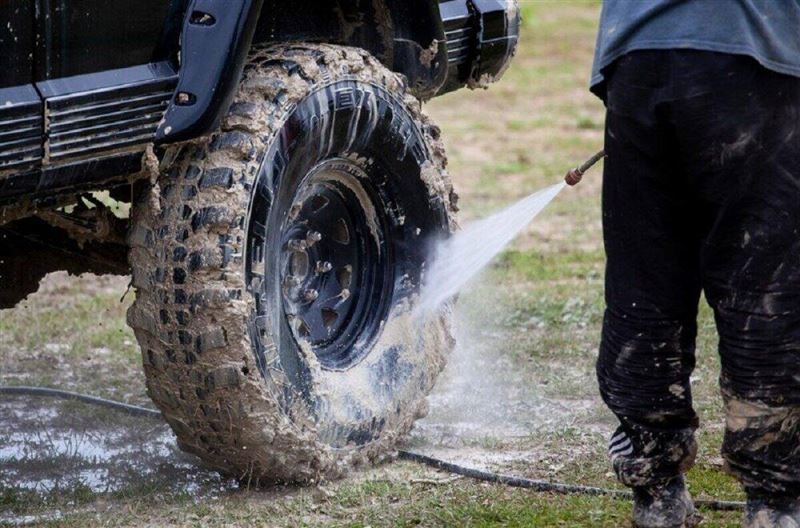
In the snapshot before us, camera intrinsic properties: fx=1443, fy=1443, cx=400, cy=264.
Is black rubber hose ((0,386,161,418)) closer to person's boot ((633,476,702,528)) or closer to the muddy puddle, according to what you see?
the muddy puddle

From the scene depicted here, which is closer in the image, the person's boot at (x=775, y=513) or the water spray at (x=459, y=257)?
the person's boot at (x=775, y=513)

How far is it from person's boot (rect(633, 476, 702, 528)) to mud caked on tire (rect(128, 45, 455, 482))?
0.95 m

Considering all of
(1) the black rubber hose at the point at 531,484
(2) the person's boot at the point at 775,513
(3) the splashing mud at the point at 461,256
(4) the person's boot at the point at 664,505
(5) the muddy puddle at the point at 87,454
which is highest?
(3) the splashing mud at the point at 461,256

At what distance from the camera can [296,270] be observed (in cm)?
446

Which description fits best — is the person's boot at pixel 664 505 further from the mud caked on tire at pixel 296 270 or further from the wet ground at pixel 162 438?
the mud caked on tire at pixel 296 270

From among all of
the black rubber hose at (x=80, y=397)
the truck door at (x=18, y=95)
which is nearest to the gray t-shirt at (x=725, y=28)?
the truck door at (x=18, y=95)

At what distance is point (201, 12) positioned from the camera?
378 cm

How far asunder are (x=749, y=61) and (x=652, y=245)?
20.6 inches

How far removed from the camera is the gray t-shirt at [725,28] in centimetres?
336

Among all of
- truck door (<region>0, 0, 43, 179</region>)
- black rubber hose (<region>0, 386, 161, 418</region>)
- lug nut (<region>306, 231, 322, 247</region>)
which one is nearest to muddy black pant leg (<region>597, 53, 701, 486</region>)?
lug nut (<region>306, 231, 322, 247</region>)

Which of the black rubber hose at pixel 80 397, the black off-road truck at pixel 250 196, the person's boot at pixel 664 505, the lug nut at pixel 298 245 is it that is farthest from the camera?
the black rubber hose at pixel 80 397

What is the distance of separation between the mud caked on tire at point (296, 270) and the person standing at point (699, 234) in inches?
34.9

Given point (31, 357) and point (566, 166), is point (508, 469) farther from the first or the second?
point (566, 166)

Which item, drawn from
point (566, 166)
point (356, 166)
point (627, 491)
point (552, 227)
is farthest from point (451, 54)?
point (566, 166)
